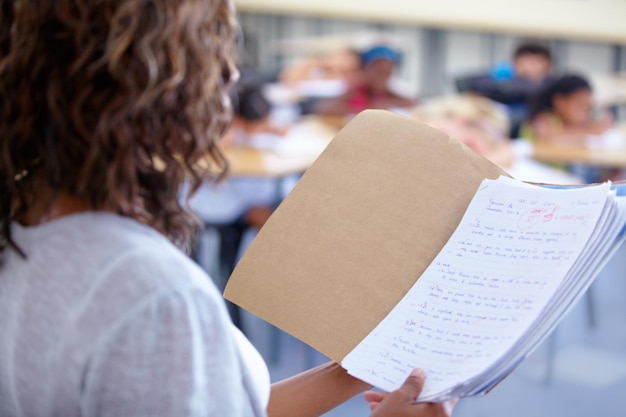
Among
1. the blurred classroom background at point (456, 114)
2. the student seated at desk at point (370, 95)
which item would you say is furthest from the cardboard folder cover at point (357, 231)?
the student seated at desk at point (370, 95)

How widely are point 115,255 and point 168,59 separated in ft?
0.59

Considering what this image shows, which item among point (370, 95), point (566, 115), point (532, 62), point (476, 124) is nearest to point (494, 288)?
point (476, 124)

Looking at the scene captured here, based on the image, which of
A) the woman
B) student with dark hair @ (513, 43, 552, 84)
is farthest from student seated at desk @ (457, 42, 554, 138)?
the woman

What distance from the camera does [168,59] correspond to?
2.36ft

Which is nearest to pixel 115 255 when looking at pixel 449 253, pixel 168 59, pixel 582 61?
pixel 168 59

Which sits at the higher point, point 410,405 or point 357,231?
point 357,231

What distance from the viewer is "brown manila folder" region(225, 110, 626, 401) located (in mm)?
731

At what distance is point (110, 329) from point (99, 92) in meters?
0.21

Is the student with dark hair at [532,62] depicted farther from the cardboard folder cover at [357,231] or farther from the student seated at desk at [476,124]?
the cardboard folder cover at [357,231]

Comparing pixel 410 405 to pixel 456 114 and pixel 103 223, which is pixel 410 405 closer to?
pixel 103 223

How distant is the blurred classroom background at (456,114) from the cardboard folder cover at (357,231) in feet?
0.38

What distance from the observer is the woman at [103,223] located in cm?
68

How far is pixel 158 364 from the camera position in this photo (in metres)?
0.68

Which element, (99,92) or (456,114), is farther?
(456,114)
